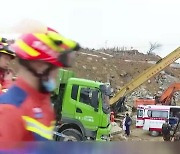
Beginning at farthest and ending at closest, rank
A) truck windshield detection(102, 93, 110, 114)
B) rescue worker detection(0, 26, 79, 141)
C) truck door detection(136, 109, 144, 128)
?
truck door detection(136, 109, 144, 128) → truck windshield detection(102, 93, 110, 114) → rescue worker detection(0, 26, 79, 141)

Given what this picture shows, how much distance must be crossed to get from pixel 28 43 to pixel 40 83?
0.22m

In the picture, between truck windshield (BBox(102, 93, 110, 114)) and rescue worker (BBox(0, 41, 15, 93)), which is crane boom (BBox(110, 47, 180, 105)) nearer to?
truck windshield (BBox(102, 93, 110, 114))

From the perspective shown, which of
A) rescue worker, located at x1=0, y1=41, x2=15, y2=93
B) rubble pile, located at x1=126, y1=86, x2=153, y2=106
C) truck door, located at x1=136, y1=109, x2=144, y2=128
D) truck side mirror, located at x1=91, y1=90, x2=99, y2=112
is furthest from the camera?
rubble pile, located at x1=126, y1=86, x2=153, y2=106

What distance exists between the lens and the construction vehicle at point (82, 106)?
15375mm

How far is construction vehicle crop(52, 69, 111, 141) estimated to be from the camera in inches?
605

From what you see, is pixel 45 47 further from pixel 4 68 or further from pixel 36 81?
pixel 4 68

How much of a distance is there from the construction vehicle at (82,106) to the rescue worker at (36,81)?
1250cm

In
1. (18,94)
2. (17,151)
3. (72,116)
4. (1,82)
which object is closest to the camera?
(17,151)

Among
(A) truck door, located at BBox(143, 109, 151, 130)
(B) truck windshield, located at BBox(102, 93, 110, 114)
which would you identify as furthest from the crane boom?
(B) truck windshield, located at BBox(102, 93, 110, 114)

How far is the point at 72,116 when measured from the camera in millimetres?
15477

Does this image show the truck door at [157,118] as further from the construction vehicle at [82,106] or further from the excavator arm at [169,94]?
the construction vehicle at [82,106]

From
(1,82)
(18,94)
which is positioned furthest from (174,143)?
(1,82)

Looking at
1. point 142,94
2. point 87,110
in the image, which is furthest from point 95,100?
point 142,94

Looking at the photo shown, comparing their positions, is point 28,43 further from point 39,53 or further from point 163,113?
point 163,113
